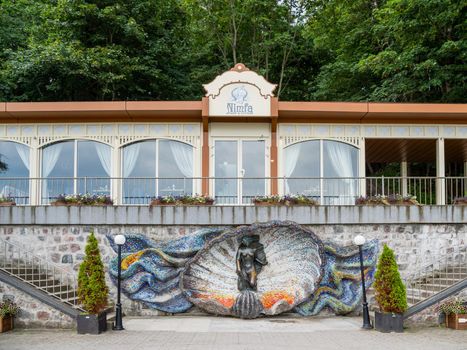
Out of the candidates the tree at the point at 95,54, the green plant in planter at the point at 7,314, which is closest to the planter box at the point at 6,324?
the green plant in planter at the point at 7,314

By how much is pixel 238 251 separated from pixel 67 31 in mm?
16667

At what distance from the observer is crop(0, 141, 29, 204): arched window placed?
1709 cm

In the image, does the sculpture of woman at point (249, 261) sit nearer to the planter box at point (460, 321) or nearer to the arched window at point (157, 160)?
the arched window at point (157, 160)

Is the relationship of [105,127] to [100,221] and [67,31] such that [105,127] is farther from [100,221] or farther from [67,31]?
[67,31]

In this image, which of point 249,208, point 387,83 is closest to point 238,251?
point 249,208

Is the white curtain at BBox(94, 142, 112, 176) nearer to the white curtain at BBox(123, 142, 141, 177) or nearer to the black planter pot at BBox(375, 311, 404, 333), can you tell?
the white curtain at BBox(123, 142, 141, 177)

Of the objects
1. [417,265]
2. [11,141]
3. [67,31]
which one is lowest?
[417,265]

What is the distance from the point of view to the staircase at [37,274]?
13.8 meters

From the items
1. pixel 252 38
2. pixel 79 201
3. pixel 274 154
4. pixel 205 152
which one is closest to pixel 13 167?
pixel 79 201

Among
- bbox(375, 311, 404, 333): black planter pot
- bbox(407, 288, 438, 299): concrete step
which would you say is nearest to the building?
bbox(407, 288, 438, 299): concrete step

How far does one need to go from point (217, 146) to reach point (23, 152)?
574cm

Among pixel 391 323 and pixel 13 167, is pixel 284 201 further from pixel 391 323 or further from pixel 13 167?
pixel 13 167

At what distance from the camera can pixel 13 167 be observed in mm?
17484

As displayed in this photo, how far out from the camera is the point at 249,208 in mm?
14703
